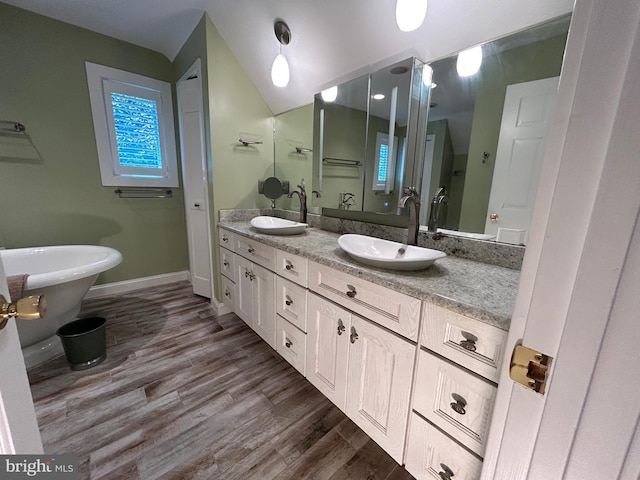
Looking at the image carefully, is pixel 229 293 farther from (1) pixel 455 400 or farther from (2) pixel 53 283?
(1) pixel 455 400

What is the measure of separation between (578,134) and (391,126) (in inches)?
56.2

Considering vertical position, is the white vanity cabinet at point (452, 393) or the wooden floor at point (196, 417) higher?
the white vanity cabinet at point (452, 393)

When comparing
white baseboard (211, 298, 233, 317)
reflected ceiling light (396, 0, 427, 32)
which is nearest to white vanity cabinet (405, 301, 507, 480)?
reflected ceiling light (396, 0, 427, 32)

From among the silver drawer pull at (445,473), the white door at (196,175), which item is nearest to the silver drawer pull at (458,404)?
the silver drawer pull at (445,473)

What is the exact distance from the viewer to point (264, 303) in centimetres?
175

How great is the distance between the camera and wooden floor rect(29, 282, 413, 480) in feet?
3.70

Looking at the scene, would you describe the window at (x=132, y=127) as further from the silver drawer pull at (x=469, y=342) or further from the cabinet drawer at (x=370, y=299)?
the silver drawer pull at (x=469, y=342)

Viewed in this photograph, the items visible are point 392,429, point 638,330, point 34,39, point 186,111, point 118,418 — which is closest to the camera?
point 638,330

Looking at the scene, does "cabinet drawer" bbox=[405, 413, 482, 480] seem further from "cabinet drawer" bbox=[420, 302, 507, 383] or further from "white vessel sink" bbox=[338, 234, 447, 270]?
"white vessel sink" bbox=[338, 234, 447, 270]

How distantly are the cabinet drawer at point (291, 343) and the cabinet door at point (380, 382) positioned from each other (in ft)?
1.21

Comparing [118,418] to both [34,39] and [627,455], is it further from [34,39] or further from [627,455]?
[34,39]

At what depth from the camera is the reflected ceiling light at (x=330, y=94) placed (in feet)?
6.22

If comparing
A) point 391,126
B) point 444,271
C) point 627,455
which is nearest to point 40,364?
point 444,271

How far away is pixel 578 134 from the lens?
0.33 meters
